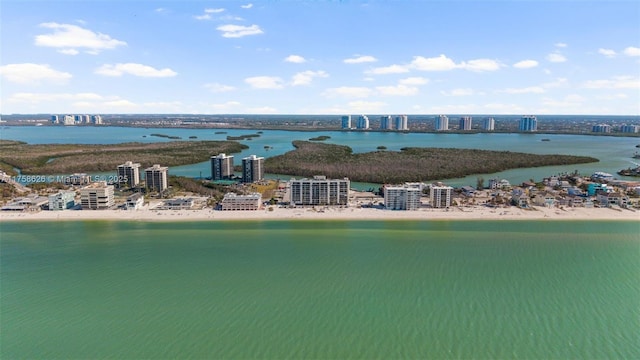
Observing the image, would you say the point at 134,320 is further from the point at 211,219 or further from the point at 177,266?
the point at 211,219

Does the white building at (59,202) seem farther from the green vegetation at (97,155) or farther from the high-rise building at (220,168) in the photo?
the green vegetation at (97,155)

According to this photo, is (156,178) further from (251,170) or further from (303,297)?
(303,297)

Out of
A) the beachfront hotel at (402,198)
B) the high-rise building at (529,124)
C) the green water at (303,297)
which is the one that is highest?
the high-rise building at (529,124)

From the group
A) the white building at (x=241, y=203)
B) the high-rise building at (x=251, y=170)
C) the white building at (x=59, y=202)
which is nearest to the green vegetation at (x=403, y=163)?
the high-rise building at (x=251, y=170)

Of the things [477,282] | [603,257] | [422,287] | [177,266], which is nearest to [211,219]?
[177,266]

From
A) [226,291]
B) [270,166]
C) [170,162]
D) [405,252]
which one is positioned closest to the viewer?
[226,291]

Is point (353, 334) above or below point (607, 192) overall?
below

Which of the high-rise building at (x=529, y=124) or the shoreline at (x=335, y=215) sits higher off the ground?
the high-rise building at (x=529, y=124)

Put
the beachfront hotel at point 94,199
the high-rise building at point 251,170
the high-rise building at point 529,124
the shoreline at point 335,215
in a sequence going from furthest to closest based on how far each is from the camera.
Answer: the high-rise building at point 529,124
the high-rise building at point 251,170
the beachfront hotel at point 94,199
the shoreline at point 335,215
